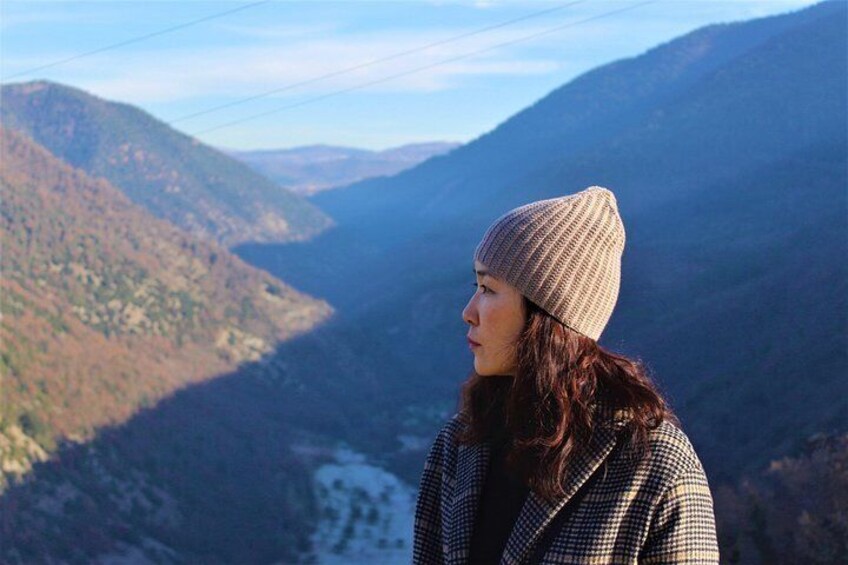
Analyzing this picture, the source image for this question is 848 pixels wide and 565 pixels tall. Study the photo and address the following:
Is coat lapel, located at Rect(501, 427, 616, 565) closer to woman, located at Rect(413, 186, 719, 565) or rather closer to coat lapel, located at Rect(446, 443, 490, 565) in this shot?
woman, located at Rect(413, 186, 719, 565)

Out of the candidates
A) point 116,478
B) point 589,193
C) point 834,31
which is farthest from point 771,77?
point 589,193

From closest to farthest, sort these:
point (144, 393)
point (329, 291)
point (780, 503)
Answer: point (780, 503) < point (144, 393) < point (329, 291)

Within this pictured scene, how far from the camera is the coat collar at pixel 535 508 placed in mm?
3186

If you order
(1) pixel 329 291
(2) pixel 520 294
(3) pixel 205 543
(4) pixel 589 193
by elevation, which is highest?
(4) pixel 589 193

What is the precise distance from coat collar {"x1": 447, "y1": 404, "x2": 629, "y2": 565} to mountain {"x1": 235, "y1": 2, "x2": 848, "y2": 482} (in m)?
0.47

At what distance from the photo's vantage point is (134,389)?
91312 millimetres

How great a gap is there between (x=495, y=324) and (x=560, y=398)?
1.15ft

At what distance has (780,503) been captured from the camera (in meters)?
Answer: 36.6

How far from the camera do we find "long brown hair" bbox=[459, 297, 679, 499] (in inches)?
127

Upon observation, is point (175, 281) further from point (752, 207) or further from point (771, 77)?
point (771, 77)

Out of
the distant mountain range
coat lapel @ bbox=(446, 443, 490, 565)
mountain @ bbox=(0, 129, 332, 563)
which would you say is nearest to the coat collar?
coat lapel @ bbox=(446, 443, 490, 565)

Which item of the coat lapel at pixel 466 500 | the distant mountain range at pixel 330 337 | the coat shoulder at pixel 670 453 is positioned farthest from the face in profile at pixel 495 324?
the distant mountain range at pixel 330 337

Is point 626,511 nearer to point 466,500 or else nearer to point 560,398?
point 560,398

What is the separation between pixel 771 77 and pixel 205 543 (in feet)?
396
